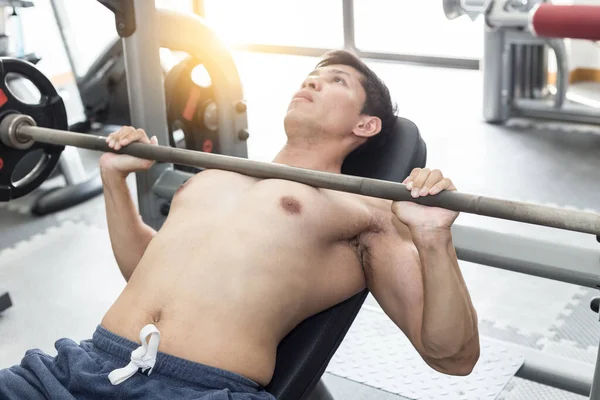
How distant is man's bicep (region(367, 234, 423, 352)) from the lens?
1.59 metres

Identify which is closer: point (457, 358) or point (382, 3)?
point (457, 358)

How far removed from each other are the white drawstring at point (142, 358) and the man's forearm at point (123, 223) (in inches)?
17.7

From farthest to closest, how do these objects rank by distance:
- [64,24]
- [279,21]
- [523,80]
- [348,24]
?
[279,21], [348,24], [523,80], [64,24]

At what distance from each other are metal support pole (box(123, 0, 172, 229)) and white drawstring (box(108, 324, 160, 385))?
3.37 feet

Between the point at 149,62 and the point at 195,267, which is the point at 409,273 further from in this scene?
the point at 149,62

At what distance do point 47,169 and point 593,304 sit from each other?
1.50 m

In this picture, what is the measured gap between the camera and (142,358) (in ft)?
4.87

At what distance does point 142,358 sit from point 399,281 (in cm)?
53

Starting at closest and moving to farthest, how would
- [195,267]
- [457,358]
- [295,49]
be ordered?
[457,358] → [195,267] → [295,49]

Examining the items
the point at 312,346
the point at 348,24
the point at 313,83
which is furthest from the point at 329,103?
the point at 348,24

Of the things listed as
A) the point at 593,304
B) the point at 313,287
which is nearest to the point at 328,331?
the point at 313,287

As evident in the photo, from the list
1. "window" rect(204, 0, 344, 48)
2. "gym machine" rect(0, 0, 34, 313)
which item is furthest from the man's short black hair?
"window" rect(204, 0, 344, 48)

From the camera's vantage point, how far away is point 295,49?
20.8 ft

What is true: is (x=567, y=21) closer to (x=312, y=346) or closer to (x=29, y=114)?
(x=312, y=346)
